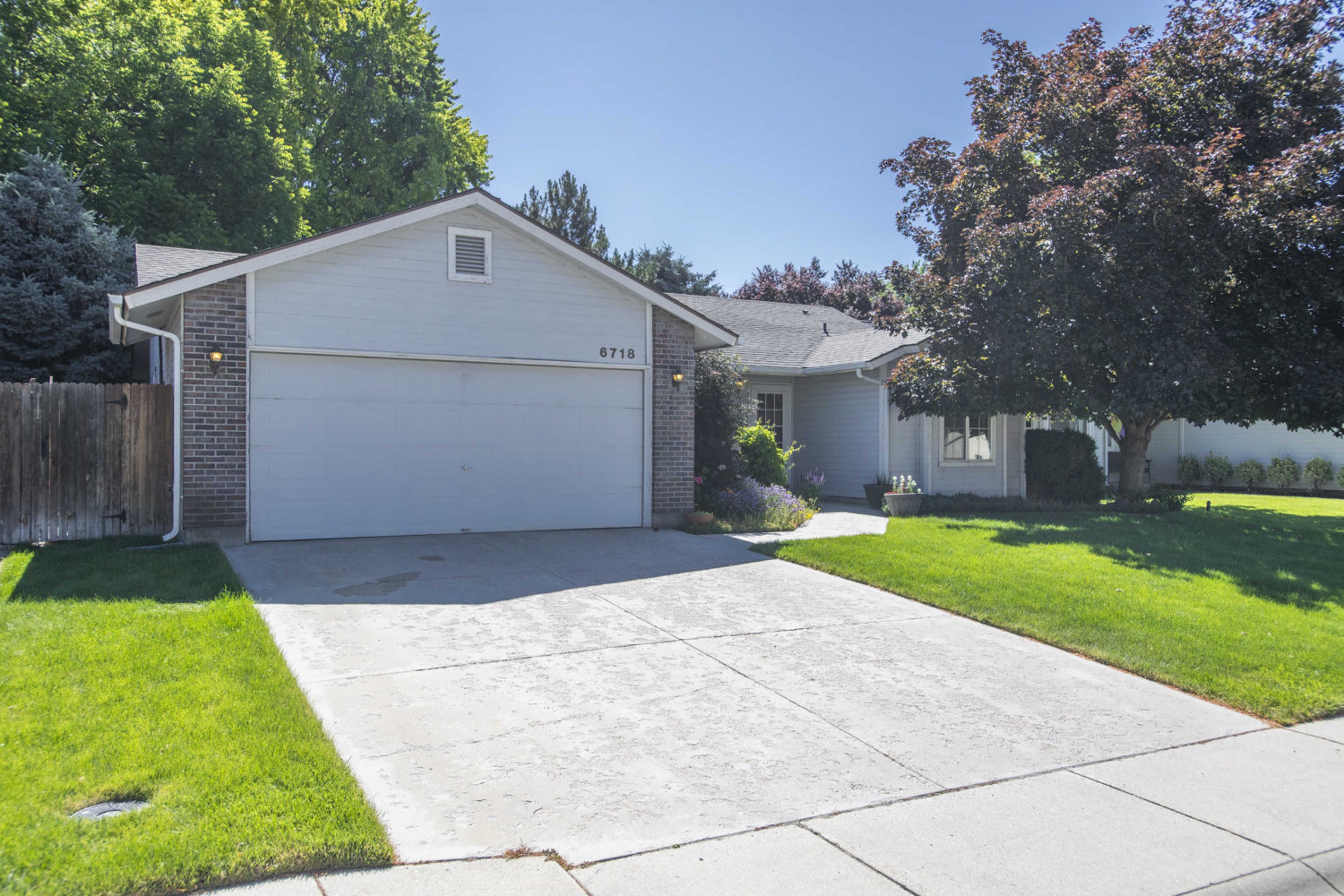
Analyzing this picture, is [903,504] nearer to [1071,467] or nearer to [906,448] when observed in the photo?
[906,448]

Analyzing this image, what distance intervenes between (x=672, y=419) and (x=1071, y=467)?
929cm

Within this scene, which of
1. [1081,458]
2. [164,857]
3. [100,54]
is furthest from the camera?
[100,54]

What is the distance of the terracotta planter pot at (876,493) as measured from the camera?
1641 cm

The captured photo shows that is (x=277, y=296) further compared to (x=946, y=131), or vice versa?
(x=946, y=131)

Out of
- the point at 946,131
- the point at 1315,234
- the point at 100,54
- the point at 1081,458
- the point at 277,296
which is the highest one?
the point at 100,54

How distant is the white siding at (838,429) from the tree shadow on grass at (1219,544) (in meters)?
3.33

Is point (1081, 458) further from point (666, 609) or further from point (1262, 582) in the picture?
point (666, 609)

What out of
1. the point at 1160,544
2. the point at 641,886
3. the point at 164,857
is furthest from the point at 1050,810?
the point at 1160,544

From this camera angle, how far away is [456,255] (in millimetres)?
11344

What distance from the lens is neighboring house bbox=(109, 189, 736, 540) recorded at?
10.1m

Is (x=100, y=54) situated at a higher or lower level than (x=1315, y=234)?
higher

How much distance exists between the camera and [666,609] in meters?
7.63

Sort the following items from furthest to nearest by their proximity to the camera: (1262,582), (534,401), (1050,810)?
(534,401) < (1262,582) < (1050,810)

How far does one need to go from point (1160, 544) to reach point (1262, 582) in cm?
211
